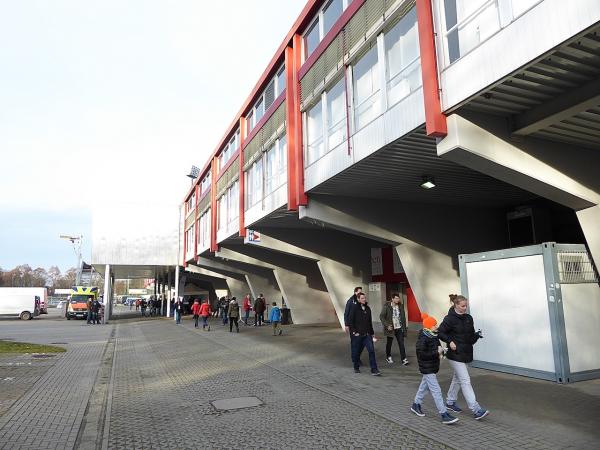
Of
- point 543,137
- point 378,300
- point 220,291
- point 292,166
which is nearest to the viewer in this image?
point 543,137

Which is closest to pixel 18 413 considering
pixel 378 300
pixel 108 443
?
pixel 108 443

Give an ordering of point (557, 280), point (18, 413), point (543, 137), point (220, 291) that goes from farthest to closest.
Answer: point (220, 291)
point (543, 137)
point (557, 280)
point (18, 413)

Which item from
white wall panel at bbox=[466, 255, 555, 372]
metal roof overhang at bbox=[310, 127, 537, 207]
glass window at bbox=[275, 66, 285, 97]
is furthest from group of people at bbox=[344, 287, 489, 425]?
glass window at bbox=[275, 66, 285, 97]

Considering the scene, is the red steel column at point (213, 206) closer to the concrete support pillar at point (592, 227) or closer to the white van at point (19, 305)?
the concrete support pillar at point (592, 227)

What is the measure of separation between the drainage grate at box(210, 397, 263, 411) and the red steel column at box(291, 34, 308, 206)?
755cm

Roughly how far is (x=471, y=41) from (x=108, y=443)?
8135 millimetres

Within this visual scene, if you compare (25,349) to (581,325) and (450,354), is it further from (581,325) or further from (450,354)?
(581,325)

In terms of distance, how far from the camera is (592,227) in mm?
8773

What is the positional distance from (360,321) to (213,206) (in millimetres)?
20781

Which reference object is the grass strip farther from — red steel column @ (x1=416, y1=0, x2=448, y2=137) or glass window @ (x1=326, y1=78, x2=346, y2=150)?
red steel column @ (x1=416, y1=0, x2=448, y2=137)

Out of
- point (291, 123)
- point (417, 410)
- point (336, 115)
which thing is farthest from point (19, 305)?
point (417, 410)

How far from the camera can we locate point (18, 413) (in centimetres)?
693

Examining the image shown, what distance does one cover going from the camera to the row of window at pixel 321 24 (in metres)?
13.1

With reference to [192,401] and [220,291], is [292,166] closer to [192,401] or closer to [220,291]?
[192,401]
